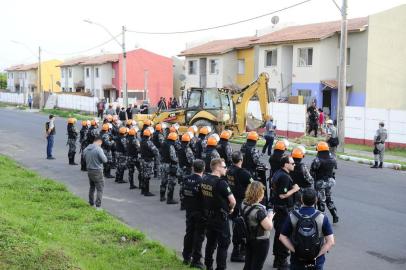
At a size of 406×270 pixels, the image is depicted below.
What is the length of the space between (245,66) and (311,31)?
8.66 meters

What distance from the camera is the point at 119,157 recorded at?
16234mm

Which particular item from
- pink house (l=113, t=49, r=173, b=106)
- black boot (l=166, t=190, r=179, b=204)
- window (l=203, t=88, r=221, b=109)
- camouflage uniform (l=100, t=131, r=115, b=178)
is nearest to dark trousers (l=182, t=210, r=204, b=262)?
black boot (l=166, t=190, r=179, b=204)

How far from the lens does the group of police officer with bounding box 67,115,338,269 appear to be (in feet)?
25.9

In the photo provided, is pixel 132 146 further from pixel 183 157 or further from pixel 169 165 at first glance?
pixel 183 157

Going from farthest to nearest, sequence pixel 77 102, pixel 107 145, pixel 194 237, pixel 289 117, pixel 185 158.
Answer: pixel 77 102 → pixel 289 117 → pixel 107 145 → pixel 185 158 → pixel 194 237

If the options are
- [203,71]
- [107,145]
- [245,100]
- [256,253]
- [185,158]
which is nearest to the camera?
[256,253]

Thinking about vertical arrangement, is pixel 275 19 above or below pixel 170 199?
above

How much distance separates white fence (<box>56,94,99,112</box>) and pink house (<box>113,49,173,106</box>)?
597 centimetres

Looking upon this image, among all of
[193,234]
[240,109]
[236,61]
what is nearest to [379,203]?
[193,234]

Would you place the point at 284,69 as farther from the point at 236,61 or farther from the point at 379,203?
the point at 379,203

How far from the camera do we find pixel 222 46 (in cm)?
4872

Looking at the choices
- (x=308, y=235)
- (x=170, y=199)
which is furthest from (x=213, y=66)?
(x=308, y=235)

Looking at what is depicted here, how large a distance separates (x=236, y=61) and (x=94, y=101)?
15863 millimetres

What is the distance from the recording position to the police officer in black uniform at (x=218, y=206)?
7.79m
